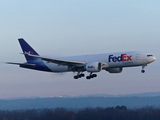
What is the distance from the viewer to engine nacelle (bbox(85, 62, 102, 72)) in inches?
2140

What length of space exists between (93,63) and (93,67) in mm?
794

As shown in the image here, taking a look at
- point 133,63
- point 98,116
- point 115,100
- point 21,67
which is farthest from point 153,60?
point 115,100

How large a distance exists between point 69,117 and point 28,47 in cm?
1569

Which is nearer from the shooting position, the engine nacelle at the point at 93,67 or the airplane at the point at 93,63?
the airplane at the point at 93,63

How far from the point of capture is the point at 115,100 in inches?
4702

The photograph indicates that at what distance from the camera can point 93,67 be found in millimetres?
54344

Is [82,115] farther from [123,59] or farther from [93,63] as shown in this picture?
[123,59]

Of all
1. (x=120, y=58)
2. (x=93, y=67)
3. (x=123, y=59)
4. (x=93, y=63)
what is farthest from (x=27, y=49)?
(x=123, y=59)

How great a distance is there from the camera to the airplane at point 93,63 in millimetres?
53719

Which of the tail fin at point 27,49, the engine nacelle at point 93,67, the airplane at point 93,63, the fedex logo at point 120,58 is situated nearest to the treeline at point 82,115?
the airplane at point 93,63

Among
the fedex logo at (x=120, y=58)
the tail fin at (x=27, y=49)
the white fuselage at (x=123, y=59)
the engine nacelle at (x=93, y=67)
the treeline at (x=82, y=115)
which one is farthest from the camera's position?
the tail fin at (x=27, y=49)

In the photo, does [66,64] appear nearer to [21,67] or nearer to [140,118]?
[21,67]

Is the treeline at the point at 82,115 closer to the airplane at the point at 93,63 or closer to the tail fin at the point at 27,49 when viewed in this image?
the airplane at the point at 93,63

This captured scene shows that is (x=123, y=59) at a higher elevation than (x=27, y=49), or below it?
below
